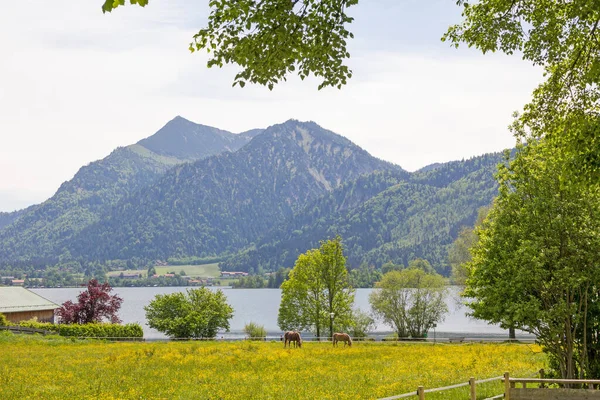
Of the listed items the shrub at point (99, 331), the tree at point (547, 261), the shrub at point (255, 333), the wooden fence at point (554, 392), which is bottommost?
the shrub at point (255, 333)

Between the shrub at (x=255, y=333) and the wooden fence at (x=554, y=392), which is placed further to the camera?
the shrub at (x=255, y=333)

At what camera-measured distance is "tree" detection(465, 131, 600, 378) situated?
22875mm

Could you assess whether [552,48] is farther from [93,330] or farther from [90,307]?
[90,307]

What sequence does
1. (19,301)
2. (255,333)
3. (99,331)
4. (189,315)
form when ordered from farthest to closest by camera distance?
(19,301), (255,333), (189,315), (99,331)

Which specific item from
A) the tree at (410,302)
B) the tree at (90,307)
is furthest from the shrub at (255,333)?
the tree at (410,302)

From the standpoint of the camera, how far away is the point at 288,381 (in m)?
26.3

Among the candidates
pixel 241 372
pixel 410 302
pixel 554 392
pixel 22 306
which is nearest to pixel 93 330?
pixel 22 306

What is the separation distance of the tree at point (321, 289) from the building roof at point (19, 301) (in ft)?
105

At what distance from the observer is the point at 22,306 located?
77688 millimetres

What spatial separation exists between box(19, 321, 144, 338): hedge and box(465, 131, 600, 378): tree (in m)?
46.2

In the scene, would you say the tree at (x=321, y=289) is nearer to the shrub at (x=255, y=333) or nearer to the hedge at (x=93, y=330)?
the shrub at (x=255, y=333)

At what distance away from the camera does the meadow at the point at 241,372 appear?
22.7 meters

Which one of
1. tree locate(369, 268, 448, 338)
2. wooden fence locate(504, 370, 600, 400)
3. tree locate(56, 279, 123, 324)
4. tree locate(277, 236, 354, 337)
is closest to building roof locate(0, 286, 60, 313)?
tree locate(56, 279, 123, 324)

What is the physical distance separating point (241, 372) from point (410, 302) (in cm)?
6303
